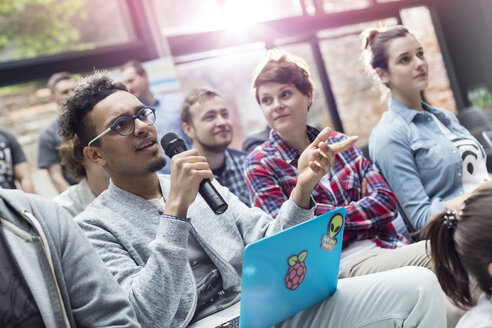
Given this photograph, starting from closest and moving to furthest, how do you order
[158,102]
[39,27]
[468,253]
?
[468,253]
[158,102]
[39,27]

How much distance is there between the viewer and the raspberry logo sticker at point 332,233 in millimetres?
1277

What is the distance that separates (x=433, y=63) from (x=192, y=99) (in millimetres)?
2741

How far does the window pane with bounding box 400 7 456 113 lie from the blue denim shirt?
6.16 feet

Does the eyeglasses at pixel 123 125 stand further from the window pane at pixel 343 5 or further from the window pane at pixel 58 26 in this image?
the window pane at pixel 343 5

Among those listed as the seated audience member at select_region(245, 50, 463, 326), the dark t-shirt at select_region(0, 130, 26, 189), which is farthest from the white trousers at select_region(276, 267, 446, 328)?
the dark t-shirt at select_region(0, 130, 26, 189)

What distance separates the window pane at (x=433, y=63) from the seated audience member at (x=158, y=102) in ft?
7.47

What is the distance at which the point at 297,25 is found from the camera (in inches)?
169

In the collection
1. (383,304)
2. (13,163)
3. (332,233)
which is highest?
(13,163)

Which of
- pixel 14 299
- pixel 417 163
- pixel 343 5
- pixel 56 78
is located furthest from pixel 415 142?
pixel 343 5

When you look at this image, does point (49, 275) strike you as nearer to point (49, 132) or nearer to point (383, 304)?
point (383, 304)

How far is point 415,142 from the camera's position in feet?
6.90

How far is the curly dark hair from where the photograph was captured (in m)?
1.60

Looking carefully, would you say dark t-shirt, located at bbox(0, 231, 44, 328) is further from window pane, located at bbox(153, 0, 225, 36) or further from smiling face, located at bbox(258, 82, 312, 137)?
window pane, located at bbox(153, 0, 225, 36)

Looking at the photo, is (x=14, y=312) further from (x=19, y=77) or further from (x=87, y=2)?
(x=87, y=2)
